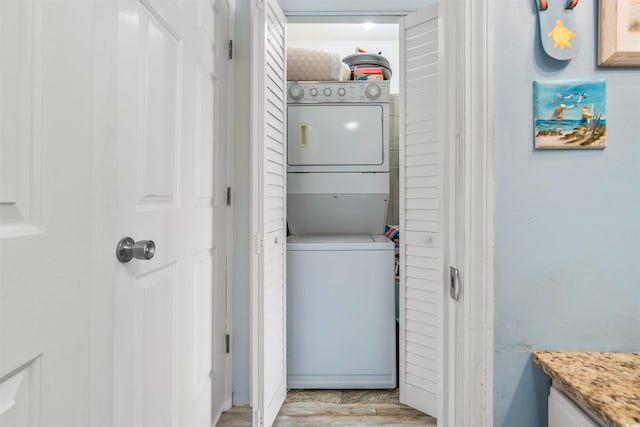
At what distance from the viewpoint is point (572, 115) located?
0.81 metres

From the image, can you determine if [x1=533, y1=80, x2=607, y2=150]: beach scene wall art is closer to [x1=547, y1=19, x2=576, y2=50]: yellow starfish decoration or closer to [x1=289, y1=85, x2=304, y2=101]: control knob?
[x1=547, y1=19, x2=576, y2=50]: yellow starfish decoration

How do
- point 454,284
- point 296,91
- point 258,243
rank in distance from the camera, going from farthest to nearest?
point 296,91 < point 258,243 < point 454,284

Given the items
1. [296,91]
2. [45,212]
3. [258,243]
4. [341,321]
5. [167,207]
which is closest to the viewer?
[45,212]

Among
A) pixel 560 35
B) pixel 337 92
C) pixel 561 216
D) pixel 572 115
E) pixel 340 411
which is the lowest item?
pixel 340 411

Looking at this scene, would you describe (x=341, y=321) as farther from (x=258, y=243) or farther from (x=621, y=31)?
(x=621, y=31)

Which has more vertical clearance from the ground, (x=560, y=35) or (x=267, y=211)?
(x=560, y=35)

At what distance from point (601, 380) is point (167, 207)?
1.12 meters

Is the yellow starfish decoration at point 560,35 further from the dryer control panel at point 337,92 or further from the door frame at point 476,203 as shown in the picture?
the dryer control panel at point 337,92

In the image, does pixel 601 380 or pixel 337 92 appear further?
pixel 337 92

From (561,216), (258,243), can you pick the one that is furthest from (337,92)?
(561,216)

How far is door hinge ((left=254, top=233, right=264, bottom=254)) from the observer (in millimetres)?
1612

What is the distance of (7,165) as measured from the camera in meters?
0.54

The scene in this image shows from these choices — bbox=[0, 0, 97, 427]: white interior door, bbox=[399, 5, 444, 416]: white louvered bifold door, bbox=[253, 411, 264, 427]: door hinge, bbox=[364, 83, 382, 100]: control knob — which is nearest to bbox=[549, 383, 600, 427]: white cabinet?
bbox=[0, 0, 97, 427]: white interior door

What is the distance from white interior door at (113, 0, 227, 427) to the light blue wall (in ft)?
2.75
